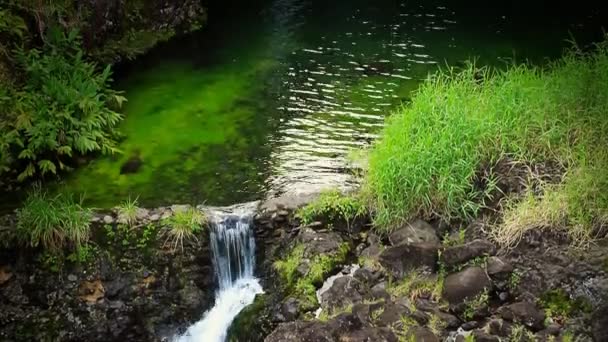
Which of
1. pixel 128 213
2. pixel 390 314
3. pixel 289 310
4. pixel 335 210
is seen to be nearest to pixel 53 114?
pixel 128 213

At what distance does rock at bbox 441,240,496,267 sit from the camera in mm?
5844

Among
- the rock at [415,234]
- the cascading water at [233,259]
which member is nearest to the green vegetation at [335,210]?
A: the rock at [415,234]

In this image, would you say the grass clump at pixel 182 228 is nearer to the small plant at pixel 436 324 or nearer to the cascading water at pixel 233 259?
the cascading water at pixel 233 259

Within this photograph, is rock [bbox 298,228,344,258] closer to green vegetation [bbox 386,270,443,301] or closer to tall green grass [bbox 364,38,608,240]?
tall green grass [bbox 364,38,608,240]

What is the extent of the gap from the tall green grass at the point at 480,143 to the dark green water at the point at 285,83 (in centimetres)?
132

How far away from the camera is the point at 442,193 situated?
6.44 meters

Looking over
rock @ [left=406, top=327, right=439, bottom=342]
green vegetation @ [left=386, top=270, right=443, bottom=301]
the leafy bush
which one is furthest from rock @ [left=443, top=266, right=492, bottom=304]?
the leafy bush

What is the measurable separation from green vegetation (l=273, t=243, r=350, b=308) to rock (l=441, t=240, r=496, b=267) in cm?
119

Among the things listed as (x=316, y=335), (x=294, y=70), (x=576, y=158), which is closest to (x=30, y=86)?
(x=294, y=70)

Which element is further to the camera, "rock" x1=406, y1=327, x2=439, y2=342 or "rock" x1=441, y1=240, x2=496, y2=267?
"rock" x1=441, y1=240, x2=496, y2=267

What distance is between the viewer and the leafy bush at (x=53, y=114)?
809 cm

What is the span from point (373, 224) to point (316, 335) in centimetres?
175

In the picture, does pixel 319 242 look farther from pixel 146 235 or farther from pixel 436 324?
pixel 146 235

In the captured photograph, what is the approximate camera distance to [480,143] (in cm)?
666
